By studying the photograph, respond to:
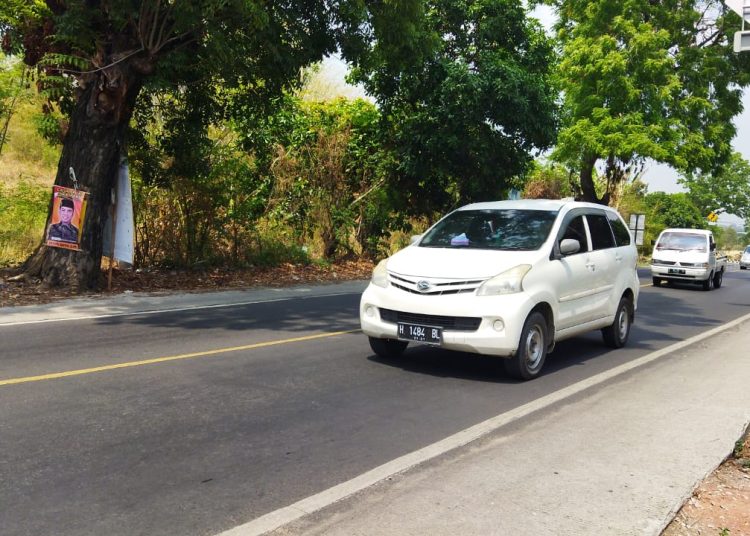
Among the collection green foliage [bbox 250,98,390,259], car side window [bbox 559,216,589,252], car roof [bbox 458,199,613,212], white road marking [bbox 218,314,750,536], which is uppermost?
green foliage [bbox 250,98,390,259]

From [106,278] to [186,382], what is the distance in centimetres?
805

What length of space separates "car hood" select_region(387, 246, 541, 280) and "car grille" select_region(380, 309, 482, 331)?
1.32 feet

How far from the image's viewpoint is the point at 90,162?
12484mm

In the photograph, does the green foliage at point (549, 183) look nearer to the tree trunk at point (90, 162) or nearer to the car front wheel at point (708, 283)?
the car front wheel at point (708, 283)

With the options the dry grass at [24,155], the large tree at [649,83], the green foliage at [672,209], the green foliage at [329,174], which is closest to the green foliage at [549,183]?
the large tree at [649,83]

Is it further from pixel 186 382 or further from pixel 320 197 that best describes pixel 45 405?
pixel 320 197

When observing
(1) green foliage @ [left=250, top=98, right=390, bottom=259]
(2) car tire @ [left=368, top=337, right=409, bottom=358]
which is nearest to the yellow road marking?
(2) car tire @ [left=368, top=337, right=409, bottom=358]

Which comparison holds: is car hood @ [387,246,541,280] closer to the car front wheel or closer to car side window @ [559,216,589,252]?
car side window @ [559,216,589,252]

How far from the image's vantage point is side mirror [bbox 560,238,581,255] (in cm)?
753

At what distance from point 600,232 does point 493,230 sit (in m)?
1.81

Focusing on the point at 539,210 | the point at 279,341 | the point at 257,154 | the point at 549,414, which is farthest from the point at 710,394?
the point at 257,154

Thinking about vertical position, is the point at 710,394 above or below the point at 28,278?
below

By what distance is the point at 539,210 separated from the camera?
8148mm

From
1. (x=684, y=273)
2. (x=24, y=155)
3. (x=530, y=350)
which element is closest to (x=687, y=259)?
(x=684, y=273)
